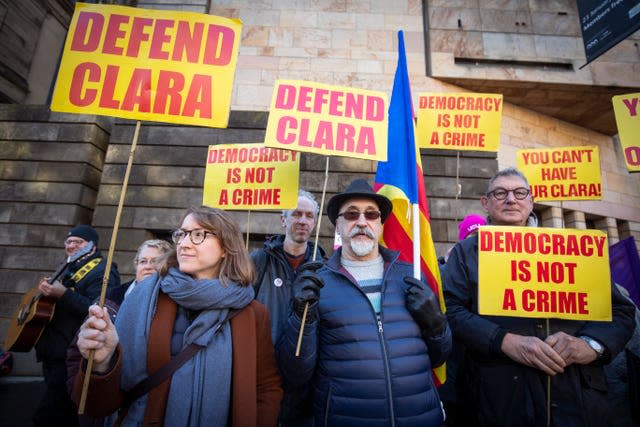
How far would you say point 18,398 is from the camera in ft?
16.1

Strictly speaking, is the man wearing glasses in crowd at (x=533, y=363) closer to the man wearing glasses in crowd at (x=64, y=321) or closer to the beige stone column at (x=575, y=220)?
the man wearing glasses in crowd at (x=64, y=321)

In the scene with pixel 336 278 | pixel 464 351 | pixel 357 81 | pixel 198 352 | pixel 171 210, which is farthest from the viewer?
pixel 357 81

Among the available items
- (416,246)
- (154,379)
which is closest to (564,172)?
(416,246)

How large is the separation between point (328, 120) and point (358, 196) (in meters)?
0.91

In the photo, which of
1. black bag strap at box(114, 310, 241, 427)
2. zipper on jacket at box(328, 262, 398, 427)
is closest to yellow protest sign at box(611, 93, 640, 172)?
zipper on jacket at box(328, 262, 398, 427)

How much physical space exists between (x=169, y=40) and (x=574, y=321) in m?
3.22

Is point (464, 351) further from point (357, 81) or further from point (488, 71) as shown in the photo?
point (488, 71)

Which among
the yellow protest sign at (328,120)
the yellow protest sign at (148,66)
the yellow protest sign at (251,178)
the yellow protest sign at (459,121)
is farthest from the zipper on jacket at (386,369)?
the yellow protest sign at (459,121)

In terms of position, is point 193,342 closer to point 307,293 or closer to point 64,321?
point 307,293

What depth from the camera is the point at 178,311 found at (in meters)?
1.68

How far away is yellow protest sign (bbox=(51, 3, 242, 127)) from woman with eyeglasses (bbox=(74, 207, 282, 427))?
0.75 m

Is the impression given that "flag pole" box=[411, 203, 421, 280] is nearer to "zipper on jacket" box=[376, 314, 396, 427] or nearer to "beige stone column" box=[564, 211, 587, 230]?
"zipper on jacket" box=[376, 314, 396, 427]

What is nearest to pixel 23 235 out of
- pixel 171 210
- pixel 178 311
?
pixel 171 210

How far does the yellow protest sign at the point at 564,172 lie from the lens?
13.6 feet
